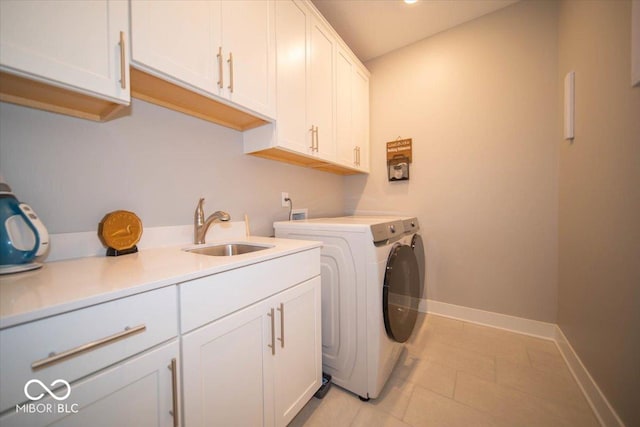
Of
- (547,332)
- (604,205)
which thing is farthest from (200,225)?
(547,332)

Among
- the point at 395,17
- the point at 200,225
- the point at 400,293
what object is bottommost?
the point at 400,293

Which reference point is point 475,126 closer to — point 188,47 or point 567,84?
point 567,84

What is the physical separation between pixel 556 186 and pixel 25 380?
2943 mm

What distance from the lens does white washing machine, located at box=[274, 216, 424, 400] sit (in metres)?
1.31

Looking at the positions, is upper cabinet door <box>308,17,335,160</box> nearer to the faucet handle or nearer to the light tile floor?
the faucet handle

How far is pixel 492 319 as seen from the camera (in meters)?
2.12

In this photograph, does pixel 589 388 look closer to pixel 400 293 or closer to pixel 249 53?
pixel 400 293

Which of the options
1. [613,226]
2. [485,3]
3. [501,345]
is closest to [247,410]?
[613,226]

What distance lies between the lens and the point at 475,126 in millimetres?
2158

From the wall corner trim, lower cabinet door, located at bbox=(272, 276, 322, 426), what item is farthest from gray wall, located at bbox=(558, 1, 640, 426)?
lower cabinet door, located at bbox=(272, 276, 322, 426)

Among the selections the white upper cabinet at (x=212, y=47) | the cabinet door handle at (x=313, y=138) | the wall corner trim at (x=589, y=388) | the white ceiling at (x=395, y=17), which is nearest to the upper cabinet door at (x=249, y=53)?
the white upper cabinet at (x=212, y=47)

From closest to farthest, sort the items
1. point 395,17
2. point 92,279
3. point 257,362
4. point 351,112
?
point 92,279
point 257,362
point 395,17
point 351,112

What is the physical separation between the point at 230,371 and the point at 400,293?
1.11 metres

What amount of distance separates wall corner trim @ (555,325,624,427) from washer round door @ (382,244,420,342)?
0.93m
